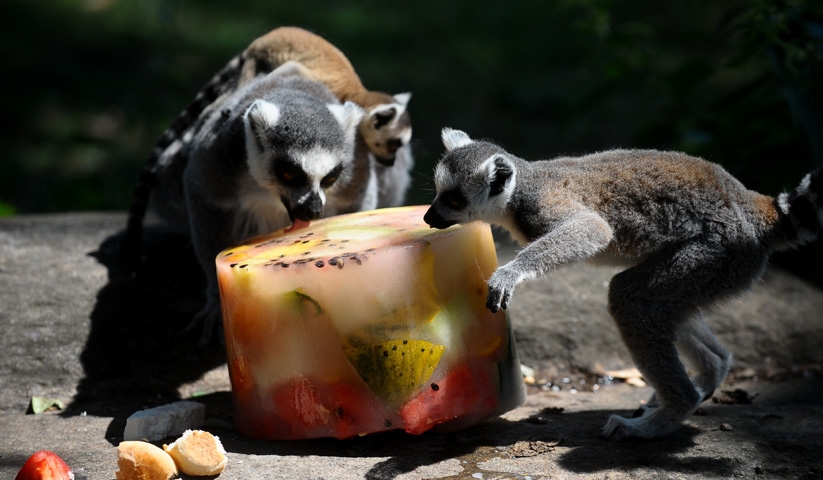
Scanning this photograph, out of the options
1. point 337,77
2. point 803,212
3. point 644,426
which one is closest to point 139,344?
point 337,77

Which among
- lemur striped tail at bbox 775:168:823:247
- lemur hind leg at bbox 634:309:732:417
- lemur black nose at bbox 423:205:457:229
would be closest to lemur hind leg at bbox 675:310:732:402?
lemur hind leg at bbox 634:309:732:417

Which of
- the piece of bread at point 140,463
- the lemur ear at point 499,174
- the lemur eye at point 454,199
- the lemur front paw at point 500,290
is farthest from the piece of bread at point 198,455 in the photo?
the lemur ear at point 499,174

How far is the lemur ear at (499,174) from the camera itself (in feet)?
10.5

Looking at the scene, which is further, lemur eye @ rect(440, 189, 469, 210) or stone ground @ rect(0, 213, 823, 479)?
lemur eye @ rect(440, 189, 469, 210)

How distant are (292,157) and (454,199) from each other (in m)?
0.94

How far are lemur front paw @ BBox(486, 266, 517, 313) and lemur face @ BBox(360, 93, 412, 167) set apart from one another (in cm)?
172

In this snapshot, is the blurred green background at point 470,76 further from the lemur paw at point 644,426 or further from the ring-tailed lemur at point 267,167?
the lemur paw at point 644,426

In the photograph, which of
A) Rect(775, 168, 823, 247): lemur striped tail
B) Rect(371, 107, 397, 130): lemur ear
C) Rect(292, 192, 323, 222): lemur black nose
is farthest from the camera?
Rect(371, 107, 397, 130): lemur ear

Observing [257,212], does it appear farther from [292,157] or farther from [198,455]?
[198,455]

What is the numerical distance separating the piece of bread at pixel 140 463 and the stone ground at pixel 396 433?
0.15m

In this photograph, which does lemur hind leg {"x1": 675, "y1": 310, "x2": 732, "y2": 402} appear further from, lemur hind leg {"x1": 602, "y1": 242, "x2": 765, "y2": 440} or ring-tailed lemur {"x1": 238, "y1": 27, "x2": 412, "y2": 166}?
ring-tailed lemur {"x1": 238, "y1": 27, "x2": 412, "y2": 166}

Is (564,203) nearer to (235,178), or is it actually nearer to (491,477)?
(491,477)

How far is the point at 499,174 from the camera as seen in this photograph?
3227mm

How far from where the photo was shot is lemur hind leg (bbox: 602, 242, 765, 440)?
120 inches
